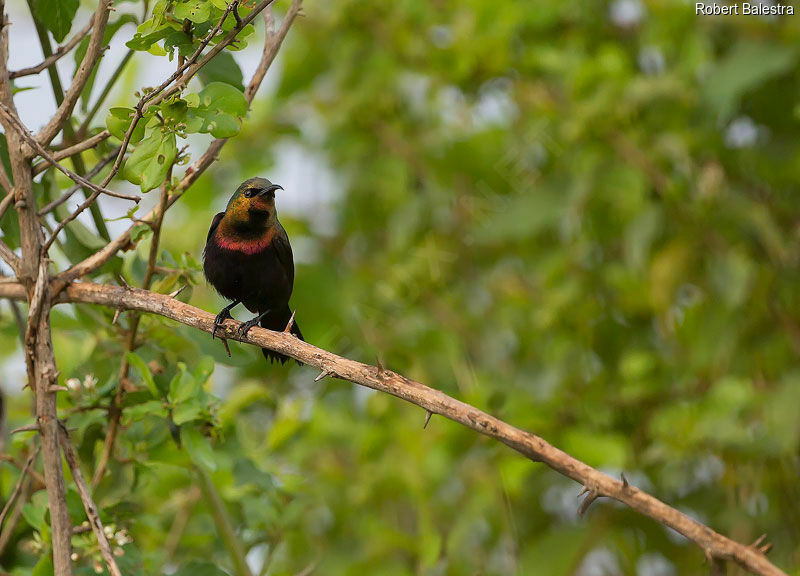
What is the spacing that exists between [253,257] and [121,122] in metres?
1.32

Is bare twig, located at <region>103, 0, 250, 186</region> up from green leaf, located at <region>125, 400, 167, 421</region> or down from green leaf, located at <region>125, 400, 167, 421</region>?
up

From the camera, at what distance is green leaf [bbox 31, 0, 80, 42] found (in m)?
2.42

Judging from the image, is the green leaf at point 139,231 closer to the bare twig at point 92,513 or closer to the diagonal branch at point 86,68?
the diagonal branch at point 86,68

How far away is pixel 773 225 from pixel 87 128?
2.75 m

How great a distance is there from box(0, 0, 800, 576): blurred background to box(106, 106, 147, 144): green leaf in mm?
1313

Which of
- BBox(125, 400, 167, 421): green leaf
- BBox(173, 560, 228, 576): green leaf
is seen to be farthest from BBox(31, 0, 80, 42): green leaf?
BBox(173, 560, 228, 576): green leaf

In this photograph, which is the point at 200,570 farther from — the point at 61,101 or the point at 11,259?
the point at 61,101

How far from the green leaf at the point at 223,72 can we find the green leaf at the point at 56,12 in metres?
0.35

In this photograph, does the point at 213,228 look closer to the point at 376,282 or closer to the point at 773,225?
the point at 376,282

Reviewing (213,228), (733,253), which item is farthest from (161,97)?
(733,253)

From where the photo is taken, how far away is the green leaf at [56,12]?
7.93ft

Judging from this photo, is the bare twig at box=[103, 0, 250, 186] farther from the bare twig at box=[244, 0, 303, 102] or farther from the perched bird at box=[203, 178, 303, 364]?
the perched bird at box=[203, 178, 303, 364]

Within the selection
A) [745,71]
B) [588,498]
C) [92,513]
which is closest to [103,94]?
[92,513]

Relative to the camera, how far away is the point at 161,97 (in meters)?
2.11
